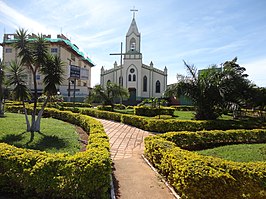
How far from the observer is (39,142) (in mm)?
7254

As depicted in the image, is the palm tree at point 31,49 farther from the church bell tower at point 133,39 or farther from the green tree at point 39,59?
the church bell tower at point 133,39

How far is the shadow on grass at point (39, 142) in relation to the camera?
22.0ft

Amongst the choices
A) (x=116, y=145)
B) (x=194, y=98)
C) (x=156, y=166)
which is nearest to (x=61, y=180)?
(x=156, y=166)

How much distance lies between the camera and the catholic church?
4056 centimetres

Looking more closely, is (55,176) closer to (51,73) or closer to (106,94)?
(51,73)

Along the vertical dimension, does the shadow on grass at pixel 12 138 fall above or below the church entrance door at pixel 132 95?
below

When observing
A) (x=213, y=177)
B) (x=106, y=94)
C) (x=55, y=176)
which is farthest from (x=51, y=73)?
(x=106, y=94)

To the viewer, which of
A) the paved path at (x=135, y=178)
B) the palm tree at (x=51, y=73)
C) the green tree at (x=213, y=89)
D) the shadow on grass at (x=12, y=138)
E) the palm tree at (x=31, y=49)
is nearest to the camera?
the paved path at (x=135, y=178)

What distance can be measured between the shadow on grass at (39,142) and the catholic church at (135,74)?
31.5 meters

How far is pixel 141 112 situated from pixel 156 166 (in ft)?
40.1

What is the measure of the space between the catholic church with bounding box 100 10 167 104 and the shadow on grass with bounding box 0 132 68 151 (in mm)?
31459

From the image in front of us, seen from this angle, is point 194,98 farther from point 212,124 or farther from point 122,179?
point 122,179

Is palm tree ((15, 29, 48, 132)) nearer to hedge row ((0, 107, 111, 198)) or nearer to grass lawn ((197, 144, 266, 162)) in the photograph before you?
hedge row ((0, 107, 111, 198))

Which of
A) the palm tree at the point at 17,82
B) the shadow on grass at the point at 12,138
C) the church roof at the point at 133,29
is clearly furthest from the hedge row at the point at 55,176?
the church roof at the point at 133,29
